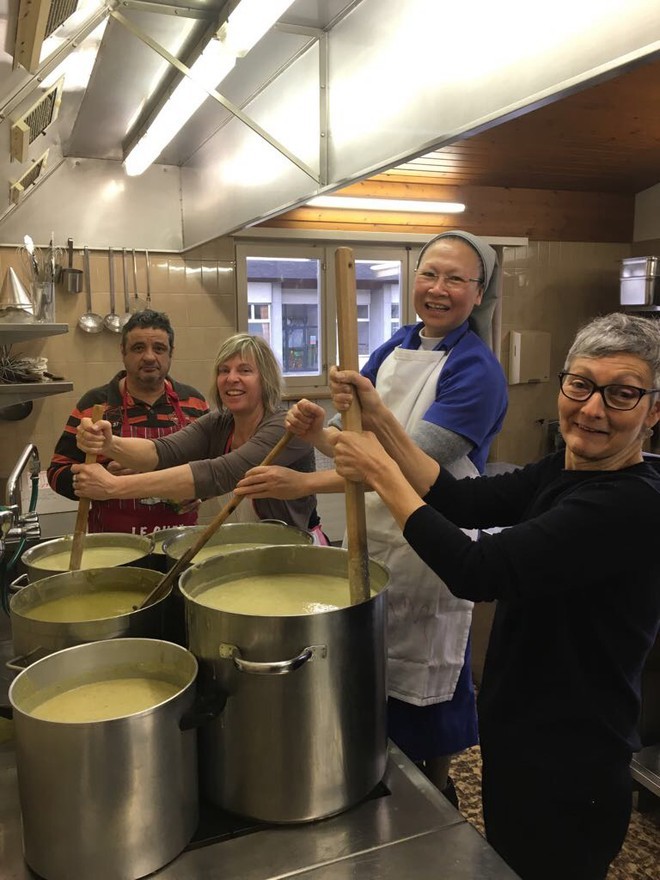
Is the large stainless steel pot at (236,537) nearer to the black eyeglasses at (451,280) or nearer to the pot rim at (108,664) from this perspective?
the pot rim at (108,664)

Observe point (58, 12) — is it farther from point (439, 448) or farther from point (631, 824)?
point (631, 824)

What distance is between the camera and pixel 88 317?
351 cm

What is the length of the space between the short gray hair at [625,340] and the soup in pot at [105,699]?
2.48 ft

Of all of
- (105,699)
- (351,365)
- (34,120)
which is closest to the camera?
(105,699)

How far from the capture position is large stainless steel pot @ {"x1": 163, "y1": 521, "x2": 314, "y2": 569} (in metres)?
1.26

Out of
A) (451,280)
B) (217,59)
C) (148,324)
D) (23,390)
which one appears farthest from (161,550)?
(217,59)

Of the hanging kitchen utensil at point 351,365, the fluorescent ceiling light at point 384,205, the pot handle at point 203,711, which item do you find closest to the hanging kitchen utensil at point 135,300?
the fluorescent ceiling light at point 384,205

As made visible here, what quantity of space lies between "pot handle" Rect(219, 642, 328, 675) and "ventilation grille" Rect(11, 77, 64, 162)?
5.31 ft

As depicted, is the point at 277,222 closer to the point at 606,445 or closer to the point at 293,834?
the point at 606,445

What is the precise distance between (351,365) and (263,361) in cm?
74

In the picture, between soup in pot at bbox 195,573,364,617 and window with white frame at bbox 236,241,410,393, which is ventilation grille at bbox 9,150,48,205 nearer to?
window with white frame at bbox 236,241,410,393

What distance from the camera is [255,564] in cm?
113

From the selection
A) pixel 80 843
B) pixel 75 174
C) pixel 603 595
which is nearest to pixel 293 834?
pixel 80 843

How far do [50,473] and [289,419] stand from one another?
1.16 m
